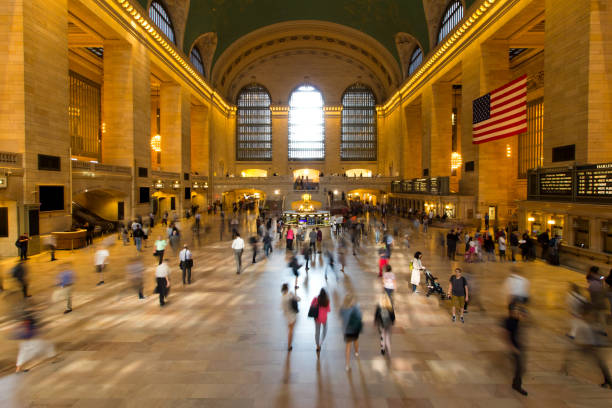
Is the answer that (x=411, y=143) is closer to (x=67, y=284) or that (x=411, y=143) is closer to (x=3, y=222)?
(x=3, y=222)

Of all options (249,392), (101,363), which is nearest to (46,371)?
(101,363)

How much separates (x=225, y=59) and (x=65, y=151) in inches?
1095

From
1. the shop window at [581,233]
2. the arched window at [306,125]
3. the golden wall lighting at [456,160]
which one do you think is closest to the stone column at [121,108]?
the shop window at [581,233]

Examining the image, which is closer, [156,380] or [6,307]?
[156,380]

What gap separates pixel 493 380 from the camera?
4.63 meters

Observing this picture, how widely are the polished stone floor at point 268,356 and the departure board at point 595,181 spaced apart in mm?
4054

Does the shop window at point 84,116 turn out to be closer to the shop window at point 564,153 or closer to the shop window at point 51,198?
the shop window at point 51,198

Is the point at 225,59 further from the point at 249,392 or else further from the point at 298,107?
the point at 249,392

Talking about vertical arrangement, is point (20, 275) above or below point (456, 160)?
below

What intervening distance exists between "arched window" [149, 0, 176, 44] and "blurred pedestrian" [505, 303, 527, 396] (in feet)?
90.9

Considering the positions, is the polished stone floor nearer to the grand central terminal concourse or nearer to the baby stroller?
the grand central terminal concourse

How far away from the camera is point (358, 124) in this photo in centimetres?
4778

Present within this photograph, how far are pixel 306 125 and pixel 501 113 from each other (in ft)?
106

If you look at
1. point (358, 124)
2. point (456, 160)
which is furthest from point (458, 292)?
point (358, 124)
